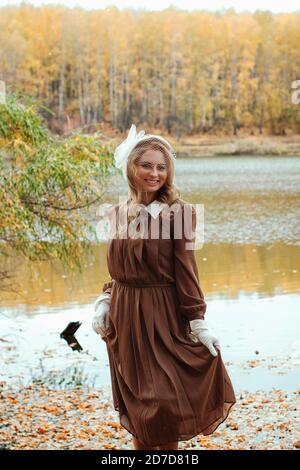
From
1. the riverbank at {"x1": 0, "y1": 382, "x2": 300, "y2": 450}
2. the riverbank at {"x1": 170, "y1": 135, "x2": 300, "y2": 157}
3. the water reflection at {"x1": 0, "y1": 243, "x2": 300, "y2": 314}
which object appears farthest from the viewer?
the riverbank at {"x1": 170, "y1": 135, "x2": 300, "y2": 157}

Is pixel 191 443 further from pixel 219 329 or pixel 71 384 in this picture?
pixel 219 329

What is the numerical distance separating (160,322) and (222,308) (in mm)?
5394

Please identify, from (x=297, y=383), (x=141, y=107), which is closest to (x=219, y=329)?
(x=297, y=383)

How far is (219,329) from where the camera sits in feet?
23.5

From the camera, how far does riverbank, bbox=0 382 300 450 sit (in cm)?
434

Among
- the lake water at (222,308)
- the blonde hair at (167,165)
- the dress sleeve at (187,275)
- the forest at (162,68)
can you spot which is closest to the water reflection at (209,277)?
the lake water at (222,308)

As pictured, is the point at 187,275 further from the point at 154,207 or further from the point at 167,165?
the point at 167,165

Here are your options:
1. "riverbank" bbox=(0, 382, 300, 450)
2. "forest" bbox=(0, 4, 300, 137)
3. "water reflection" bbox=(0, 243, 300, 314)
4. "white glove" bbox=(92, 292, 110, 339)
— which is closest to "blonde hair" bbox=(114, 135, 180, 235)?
"white glove" bbox=(92, 292, 110, 339)

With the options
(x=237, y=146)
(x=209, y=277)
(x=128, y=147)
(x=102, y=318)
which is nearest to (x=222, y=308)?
(x=209, y=277)

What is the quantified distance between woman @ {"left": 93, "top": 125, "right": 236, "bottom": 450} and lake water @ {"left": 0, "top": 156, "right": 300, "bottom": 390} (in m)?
2.86

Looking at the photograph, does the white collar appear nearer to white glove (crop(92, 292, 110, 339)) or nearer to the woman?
the woman

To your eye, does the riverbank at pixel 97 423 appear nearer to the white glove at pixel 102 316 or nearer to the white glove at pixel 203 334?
the white glove at pixel 102 316

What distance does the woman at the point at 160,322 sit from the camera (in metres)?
2.67

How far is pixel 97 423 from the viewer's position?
4816 millimetres
